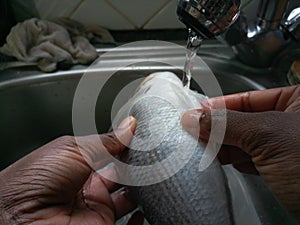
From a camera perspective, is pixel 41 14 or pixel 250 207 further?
pixel 41 14

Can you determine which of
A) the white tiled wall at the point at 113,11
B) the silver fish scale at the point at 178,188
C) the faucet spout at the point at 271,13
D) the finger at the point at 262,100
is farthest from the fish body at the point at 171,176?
the white tiled wall at the point at 113,11

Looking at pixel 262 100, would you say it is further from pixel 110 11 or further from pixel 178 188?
pixel 110 11

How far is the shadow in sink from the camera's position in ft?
2.19

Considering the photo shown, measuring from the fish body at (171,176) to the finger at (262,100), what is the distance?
13 centimetres

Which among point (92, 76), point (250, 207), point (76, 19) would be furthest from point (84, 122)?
point (250, 207)

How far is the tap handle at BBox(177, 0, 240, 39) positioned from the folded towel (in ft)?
1.15

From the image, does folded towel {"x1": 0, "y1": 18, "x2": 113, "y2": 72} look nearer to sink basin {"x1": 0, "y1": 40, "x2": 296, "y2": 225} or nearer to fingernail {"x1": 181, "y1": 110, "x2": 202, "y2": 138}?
sink basin {"x1": 0, "y1": 40, "x2": 296, "y2": 225}

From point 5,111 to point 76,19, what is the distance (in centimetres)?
27

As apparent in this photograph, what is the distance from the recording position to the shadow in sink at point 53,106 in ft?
2.19

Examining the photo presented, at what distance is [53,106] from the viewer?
2.31 feet

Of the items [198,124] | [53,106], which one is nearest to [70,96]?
[53,106]

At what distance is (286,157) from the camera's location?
42 centimetres

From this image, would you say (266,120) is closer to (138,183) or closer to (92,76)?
(138,183)

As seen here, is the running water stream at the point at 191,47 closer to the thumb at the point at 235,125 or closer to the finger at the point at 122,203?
the thumb at the point at 235,125
